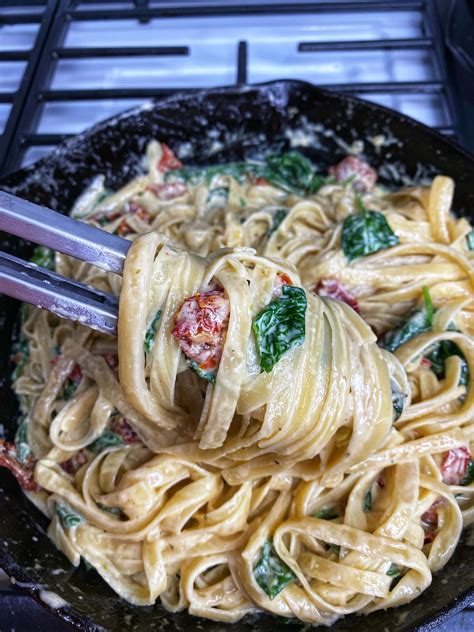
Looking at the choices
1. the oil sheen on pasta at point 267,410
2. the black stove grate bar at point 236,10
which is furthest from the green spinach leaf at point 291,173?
the black stove grate bar at point 236,10

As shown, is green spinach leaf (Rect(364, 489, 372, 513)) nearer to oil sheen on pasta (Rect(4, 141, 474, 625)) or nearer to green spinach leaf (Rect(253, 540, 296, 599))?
oil sheen on pasta (Rect(4, 141, 474, 625))

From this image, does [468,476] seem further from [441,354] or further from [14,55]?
[14,55]

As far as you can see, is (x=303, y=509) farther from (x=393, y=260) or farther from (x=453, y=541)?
(x=393, y=260)

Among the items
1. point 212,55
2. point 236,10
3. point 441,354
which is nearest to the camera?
point 441,354

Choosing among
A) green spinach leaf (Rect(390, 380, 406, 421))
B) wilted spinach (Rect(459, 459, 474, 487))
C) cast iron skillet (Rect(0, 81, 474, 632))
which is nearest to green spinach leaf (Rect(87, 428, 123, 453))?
cast iron skillet (Rect(0, 81, 474, 632))

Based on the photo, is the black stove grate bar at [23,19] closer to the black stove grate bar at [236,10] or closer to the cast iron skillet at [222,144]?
the black stove grate bar at [236,10]

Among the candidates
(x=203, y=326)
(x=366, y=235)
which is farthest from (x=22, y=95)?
(x=203, y=326)
